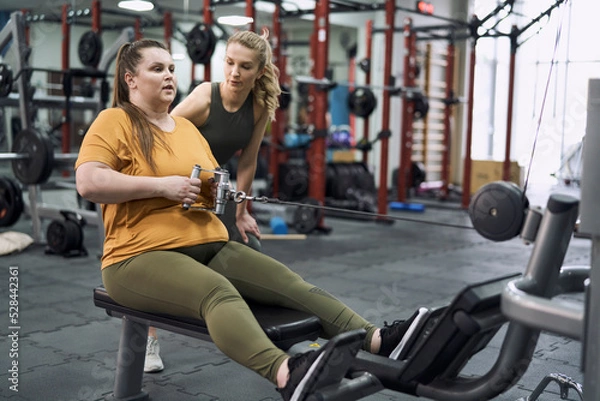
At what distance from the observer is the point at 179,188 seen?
172cm

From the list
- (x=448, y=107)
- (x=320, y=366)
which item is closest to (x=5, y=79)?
(x=320, y=366)

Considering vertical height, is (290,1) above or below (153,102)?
above

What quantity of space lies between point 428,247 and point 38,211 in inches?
115

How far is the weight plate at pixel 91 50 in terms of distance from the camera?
6082 mm

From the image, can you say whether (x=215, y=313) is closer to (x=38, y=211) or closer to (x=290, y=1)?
(x=38, y=211)

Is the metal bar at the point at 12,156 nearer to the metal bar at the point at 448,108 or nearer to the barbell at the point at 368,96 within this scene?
the barbell at the point at 368,96

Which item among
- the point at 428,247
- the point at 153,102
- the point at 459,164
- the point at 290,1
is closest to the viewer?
the point at 153,102

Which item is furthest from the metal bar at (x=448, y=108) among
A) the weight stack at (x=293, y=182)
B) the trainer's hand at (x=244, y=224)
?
the trainer's hand at (x=244, y=224)

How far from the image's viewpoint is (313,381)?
147 centimetres

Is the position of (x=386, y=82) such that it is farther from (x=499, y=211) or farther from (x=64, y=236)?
(x=499, y=211)

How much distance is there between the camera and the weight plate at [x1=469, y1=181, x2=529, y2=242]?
1460mm

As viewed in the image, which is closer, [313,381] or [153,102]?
[313,381]

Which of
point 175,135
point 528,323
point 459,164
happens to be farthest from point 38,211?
point 459,164

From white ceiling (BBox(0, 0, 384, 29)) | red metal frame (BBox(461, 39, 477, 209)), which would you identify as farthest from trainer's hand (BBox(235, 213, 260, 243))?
red metal frame (BBox(461, 39, 477, 209))
